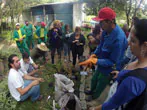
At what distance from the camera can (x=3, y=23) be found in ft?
41.5

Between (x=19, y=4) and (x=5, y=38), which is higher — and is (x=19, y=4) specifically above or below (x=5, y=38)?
above

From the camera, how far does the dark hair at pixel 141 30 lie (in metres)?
1.16

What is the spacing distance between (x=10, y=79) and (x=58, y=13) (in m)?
10.8

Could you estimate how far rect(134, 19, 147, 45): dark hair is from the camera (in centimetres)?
116

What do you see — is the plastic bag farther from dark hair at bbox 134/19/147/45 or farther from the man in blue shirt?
dark hair at bbox 134/19/147/45

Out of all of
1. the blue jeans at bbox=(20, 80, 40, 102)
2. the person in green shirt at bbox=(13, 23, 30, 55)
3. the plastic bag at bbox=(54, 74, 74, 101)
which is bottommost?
the blue jeans at bbox=(20, 80, 40, 102)

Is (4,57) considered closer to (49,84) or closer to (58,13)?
(49,84)

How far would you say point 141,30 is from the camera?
46.0 inches

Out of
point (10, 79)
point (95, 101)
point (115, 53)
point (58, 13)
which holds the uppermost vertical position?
point (58, 13)

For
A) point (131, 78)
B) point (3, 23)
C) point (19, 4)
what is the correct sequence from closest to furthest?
1. point (131, 78)
2. point (19, 4)
3. point (3, 23)

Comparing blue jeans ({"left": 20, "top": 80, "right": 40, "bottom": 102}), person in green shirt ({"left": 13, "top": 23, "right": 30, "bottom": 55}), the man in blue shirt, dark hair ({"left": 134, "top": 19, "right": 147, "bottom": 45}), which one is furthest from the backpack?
person in green shirt ({"left": 13, "top": 23, "right": 30, "bottom": 55})

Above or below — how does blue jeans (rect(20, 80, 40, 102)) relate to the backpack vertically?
below

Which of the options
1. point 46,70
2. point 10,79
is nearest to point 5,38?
point 46,70

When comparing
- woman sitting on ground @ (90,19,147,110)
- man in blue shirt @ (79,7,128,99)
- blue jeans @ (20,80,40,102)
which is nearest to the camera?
woman sitting on ground @ (90,19,147,110)
